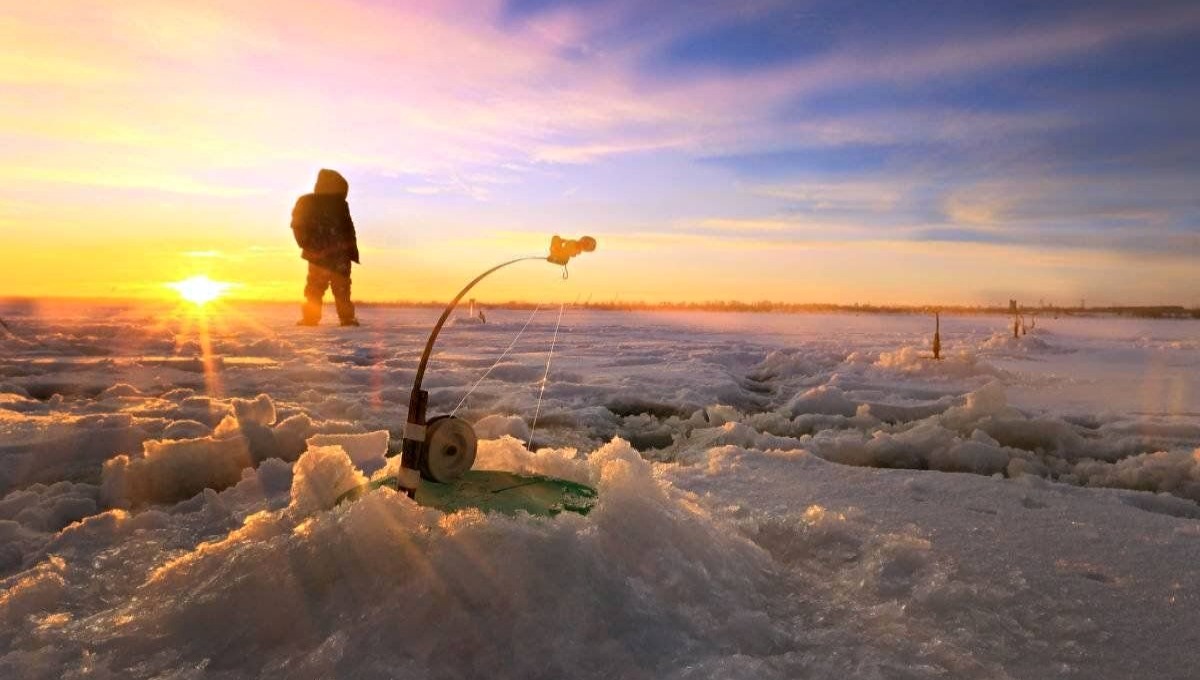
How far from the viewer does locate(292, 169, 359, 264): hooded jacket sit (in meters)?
20.5

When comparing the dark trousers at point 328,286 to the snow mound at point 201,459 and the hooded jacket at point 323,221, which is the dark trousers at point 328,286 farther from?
the snow mound at point 201,459

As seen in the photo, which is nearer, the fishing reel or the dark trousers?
the fishing reel

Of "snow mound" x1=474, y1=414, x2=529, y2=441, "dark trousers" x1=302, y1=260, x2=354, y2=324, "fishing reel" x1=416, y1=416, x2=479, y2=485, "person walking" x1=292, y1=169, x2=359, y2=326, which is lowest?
"snow mound" x1=474, y1=414, x2=529, y2=441

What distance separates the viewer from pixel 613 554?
8.54 feet

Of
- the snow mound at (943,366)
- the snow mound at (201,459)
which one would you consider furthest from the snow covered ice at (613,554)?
the snow mound at (943,366)

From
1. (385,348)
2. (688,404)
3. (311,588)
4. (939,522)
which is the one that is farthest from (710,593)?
(385,348)

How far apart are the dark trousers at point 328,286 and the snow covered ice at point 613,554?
1364 centimetres

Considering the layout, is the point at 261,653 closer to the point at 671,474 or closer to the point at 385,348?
the point at 671,474

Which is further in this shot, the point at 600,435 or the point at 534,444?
the point at 600,435

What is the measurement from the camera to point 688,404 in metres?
9.10

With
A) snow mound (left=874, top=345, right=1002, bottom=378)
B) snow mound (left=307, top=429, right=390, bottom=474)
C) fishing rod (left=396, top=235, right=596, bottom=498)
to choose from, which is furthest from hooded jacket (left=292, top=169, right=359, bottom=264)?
fishing rod (left=396, top=235, right=596, bottom=498)

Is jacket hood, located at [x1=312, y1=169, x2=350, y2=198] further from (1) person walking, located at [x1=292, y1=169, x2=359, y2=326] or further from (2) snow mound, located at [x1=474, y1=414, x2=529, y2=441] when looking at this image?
(2) snow mound, located at [x1=474, y1=414, x2=529, y2=441]

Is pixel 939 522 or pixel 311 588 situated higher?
pixel 311 588

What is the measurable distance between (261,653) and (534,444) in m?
4.64
